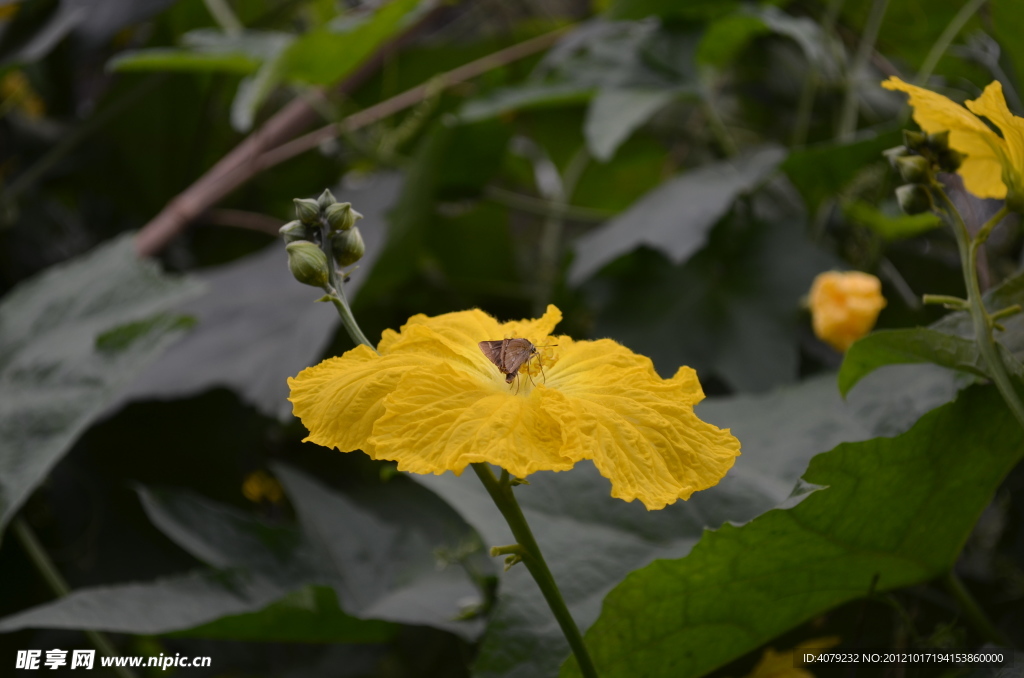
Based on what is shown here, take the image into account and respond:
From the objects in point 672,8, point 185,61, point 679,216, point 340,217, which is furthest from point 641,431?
point 185,61

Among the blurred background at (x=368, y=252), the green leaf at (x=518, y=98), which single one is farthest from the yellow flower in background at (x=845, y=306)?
the green leaf at (x=518, y=98)

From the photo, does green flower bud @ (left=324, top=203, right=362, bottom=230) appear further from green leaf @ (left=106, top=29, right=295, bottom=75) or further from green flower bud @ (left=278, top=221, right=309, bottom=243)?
green leaf @ (left=106, top=29, right=295, bottom=75)

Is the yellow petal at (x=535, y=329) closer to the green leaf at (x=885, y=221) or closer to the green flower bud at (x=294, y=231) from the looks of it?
the green flower bud at (x=294, y=231)

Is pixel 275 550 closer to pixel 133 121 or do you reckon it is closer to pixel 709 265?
pixel 709 265

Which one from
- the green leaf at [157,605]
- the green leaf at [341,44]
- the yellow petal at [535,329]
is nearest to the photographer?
the yellow petal at [535,329]

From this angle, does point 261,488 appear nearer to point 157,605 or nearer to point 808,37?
point 157,605
